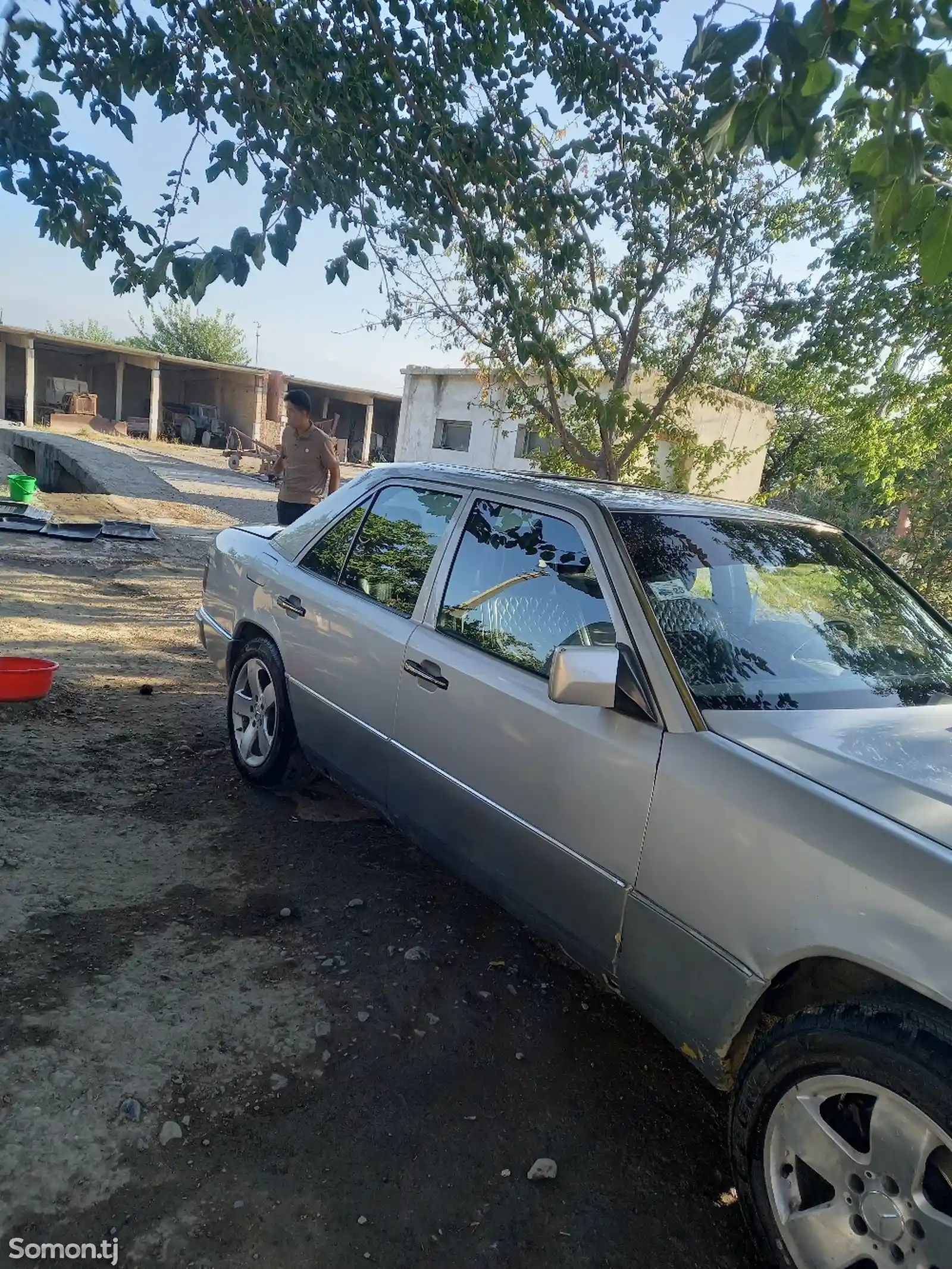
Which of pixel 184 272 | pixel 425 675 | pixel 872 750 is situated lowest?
pixel 425 675

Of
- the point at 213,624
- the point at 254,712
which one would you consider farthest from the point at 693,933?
the point at 213,624

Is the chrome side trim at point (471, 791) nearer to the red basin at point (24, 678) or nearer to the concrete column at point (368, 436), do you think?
the red basin at point (24, 678)

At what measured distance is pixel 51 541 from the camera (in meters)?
10.3

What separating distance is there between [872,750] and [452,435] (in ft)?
67.7

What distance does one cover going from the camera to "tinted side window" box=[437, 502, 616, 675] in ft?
8.78

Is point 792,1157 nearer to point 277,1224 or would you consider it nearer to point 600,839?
point 600,839

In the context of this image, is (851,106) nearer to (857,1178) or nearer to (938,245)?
(938,245)

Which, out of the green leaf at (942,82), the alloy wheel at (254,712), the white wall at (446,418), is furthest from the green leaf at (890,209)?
the white wall at (446,418)

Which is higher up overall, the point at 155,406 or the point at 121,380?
the point at 121,380

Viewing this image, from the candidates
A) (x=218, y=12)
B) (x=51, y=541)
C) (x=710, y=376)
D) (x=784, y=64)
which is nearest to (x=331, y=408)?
(x=51, y=541)

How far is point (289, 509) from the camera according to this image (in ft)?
24.3

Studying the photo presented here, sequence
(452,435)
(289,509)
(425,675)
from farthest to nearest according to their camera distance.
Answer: (452,435)
(289,509)
(425,675)

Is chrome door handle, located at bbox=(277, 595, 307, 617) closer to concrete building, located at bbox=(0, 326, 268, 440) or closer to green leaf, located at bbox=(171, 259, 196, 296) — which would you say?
green leaf, located at bbox=(171, 259, 196, 296)

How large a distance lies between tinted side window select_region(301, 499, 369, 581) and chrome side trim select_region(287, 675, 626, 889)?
1.76 ft
